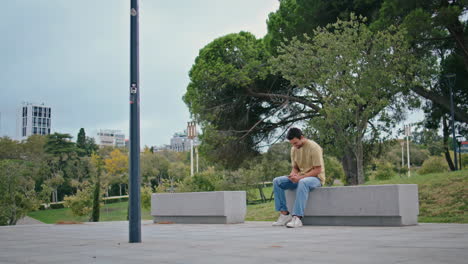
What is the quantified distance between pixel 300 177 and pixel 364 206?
1.17 metres

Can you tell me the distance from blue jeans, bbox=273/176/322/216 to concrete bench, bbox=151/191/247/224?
149 cm

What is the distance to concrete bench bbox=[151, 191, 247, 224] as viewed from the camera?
10.1 m

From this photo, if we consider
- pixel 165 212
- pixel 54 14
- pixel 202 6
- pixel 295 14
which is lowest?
pixel 165 212

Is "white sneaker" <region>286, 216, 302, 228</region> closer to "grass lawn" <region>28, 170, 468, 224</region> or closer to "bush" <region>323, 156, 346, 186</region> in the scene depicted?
"grass lawn" <region>28, 170, 468, 224</region>

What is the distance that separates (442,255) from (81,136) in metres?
92.0

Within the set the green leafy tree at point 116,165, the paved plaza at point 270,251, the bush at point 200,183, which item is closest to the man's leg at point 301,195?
the paved plaza at point 270,251

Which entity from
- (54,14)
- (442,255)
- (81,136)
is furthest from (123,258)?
(81,136)

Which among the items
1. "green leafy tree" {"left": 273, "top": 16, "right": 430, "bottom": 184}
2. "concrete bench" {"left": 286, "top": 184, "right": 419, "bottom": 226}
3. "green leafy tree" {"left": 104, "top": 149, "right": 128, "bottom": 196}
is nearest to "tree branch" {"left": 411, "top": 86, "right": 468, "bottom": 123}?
"green leafy tree" {"left": 273, "top": 16, "right": 430, "bottom": 184}

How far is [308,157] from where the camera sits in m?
8.72

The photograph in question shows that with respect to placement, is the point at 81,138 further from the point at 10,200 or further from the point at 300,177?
the point at 300,177

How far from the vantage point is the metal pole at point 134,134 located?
6215 millimetres

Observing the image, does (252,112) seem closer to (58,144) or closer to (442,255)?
(442,255)

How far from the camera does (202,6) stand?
11070 mm

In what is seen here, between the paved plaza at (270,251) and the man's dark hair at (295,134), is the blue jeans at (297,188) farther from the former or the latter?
the paved plaza at (270,251)
